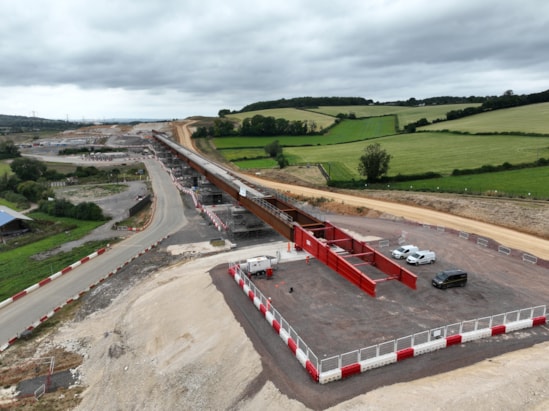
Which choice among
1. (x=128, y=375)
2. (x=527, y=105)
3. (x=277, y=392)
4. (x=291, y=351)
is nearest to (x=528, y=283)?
(x=291, y=351)

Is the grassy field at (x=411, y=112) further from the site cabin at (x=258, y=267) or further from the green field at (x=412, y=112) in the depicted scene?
the site cabin at (x=258, y=267)

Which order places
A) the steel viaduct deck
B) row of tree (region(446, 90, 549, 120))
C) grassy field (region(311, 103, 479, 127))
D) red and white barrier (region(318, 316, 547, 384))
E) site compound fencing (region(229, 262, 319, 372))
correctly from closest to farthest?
red and white barrier (region(318, 316, 547, 384)) → site compound fencing (region(229, 262, 319, 372)) → the steel viaduct deck → row of tree (region(446, 90, 549, 120)) → grassy field (region(311, 103, 479, 127))

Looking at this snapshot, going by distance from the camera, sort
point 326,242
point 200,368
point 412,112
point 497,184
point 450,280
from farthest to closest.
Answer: point 412,112 → point 497,184 → point 450,280 → point 326,242 → point 200,368

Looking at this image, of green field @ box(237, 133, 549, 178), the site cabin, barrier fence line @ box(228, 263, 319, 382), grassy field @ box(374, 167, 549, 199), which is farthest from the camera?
green field @ box(237, 133, 549, 178)

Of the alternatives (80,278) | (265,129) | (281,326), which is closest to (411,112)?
(265,129)

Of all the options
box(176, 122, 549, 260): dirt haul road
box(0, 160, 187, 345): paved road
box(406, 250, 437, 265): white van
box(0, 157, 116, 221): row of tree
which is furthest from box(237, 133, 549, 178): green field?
box(0, 157, 116, 221): row of tree

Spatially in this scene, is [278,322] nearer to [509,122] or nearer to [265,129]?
[509,122]

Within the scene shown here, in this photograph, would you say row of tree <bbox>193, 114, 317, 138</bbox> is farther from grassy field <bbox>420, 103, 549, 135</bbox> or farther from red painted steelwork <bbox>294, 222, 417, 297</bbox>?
red painted steelwork <bbox>294, 222, 417, 297</bbox>
